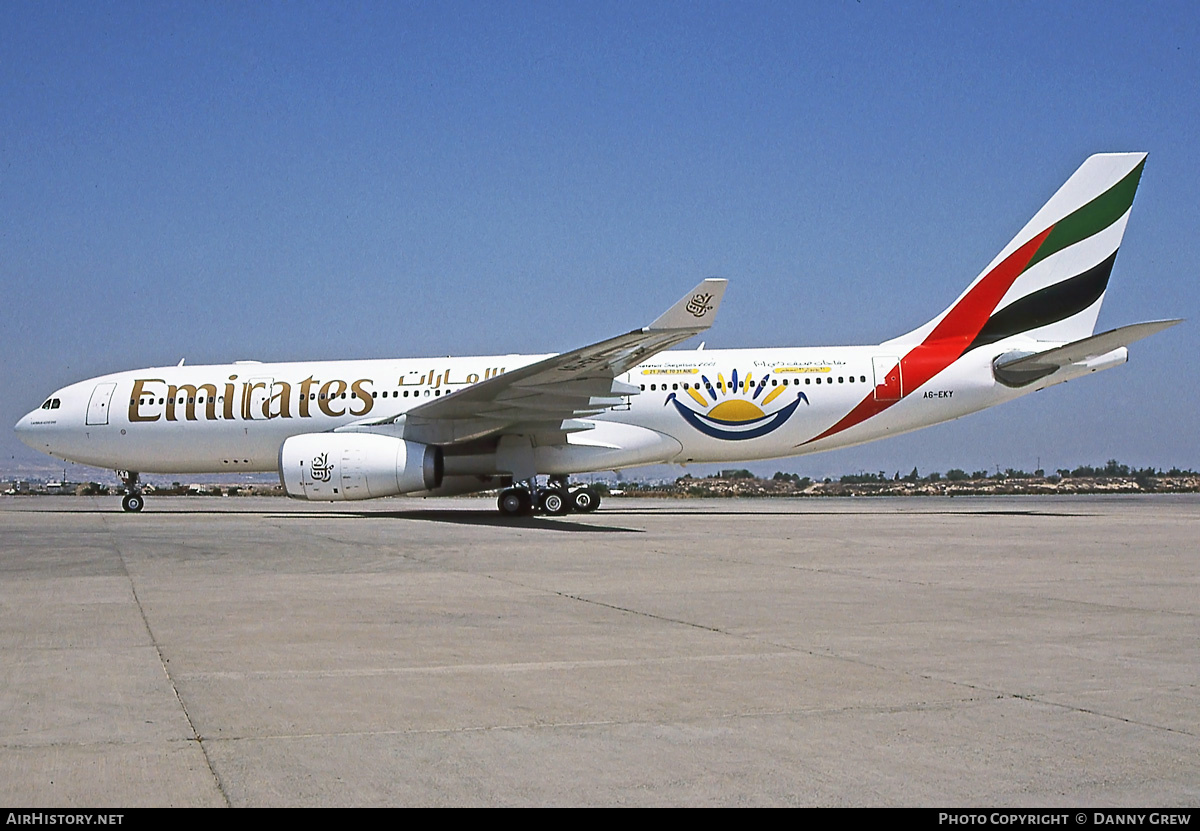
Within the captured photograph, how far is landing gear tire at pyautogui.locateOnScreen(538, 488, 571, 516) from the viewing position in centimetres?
2216

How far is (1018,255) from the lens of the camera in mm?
23297

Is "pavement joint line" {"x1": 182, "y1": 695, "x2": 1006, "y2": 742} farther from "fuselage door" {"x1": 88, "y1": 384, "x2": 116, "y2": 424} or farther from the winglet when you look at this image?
"fuselage door" {"x1": 88, "y1": 384, "x2": 116, "y2": 424}

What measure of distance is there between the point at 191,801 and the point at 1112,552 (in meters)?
12.0

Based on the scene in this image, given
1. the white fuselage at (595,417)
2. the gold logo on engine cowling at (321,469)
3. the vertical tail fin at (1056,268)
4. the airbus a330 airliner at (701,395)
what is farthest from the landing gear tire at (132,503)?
the vertical tail fin at (1056,268)

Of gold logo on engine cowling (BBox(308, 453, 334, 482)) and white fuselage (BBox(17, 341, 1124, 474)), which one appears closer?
gold logo on engine cowling (BBox(308, 453, 334, 482))

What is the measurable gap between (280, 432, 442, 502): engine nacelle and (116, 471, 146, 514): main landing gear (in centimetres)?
702

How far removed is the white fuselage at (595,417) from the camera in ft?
74.9

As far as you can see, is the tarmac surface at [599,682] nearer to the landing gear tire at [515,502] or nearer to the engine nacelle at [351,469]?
the engine nacelle at [351,469]

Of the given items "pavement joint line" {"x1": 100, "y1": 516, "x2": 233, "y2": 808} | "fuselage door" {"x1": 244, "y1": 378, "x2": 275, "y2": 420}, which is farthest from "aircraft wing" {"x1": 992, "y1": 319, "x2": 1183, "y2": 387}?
"pavement joint line" {"x1": 100, "y1": 516, "x2": 233, "y2": 808}

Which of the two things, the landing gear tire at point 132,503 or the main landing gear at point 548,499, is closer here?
the main landing gear at point 548,499

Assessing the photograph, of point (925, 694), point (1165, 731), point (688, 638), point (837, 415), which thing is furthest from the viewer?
point (837, 415)

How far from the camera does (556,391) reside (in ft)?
66.2
